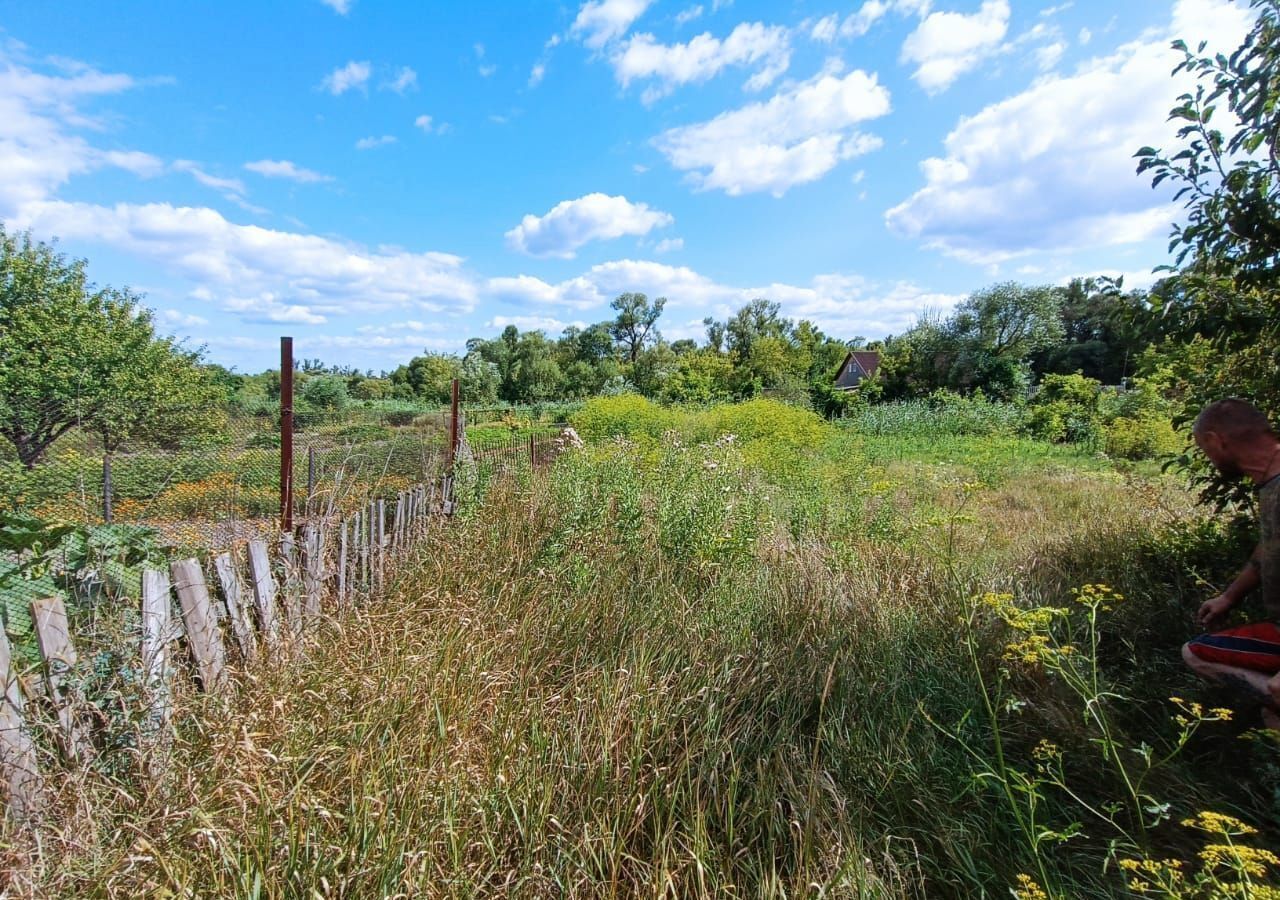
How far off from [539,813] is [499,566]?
1.81m

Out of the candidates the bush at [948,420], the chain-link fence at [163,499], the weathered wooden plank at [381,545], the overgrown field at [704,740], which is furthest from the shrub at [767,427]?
the weathered wooden plank at [381,545]

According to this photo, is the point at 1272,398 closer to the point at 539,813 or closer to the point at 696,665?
the point at 696,665

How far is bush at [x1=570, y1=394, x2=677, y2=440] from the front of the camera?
12.1 metres

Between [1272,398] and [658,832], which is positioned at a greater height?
[1272,398]

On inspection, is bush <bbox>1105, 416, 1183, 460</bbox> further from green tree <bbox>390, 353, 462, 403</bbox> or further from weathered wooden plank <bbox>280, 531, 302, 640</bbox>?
green tree <bbox>390, 353, 462, 403</bbox>

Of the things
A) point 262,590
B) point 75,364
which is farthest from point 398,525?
point 75,364

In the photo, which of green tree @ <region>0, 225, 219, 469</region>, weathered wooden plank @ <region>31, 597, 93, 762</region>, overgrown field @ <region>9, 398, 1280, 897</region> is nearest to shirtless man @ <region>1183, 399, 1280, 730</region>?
overgrown field @ <region>9, 398, 1280, 897</region>

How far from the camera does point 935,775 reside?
204 cm

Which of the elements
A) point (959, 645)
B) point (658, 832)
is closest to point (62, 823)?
point (658, 832)

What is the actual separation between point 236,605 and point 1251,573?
12.9ft

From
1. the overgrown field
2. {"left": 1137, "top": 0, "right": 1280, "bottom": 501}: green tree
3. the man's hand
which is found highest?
{"left": 1137, "top": 0, "right": 1280, "bottom": 501}: green tree

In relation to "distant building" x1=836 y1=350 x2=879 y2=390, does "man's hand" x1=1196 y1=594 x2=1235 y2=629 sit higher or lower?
lower

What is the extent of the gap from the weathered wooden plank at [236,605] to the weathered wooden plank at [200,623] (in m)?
0.11

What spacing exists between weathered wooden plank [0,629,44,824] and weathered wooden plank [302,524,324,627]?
1073mm
